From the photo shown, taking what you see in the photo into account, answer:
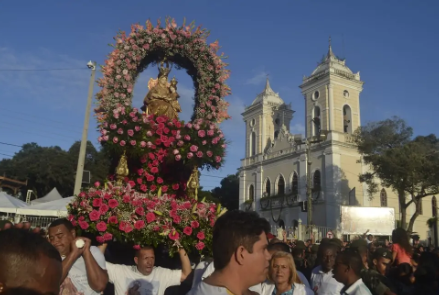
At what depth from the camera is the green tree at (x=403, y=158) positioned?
88.3 ft

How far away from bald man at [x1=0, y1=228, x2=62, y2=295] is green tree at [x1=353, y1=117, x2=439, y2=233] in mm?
27190

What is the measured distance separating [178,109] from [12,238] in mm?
5719

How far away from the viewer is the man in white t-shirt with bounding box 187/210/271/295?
213 cm

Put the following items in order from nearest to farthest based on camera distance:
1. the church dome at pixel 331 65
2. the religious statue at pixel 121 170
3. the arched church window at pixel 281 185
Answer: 1. the religious statue at pixel 121 170
2. the church dome at pixel 331 65
3. the arched church window at pixel 281 185

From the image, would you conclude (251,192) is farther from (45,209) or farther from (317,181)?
(45,209)

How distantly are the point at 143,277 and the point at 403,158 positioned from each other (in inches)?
1014

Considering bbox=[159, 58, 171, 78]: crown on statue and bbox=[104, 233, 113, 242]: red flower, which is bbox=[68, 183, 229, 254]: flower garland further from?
bbox=[159, 58, 171, 78]: crown on statue

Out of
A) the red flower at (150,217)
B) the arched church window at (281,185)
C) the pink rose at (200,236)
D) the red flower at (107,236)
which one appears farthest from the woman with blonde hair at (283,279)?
the arched church window at (281,185)

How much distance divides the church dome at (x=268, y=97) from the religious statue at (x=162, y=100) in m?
36.6

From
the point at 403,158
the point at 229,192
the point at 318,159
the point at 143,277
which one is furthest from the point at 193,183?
the point at 229,192

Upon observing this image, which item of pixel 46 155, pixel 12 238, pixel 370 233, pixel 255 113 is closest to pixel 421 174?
pixel 370 233

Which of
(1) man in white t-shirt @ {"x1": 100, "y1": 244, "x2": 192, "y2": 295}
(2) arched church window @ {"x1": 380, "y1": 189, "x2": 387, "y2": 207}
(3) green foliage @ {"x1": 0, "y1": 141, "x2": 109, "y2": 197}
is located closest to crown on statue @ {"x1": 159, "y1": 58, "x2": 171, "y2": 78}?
(1) man in white t-shirt @ {"x1": 100, "y1": 244, "x2": 192, "y2": 295}

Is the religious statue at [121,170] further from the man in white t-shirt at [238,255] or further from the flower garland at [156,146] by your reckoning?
the man in white t-shirt at [238,255]

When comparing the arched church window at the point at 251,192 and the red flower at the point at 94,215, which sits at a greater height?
the arched church window at the point at 251,192
